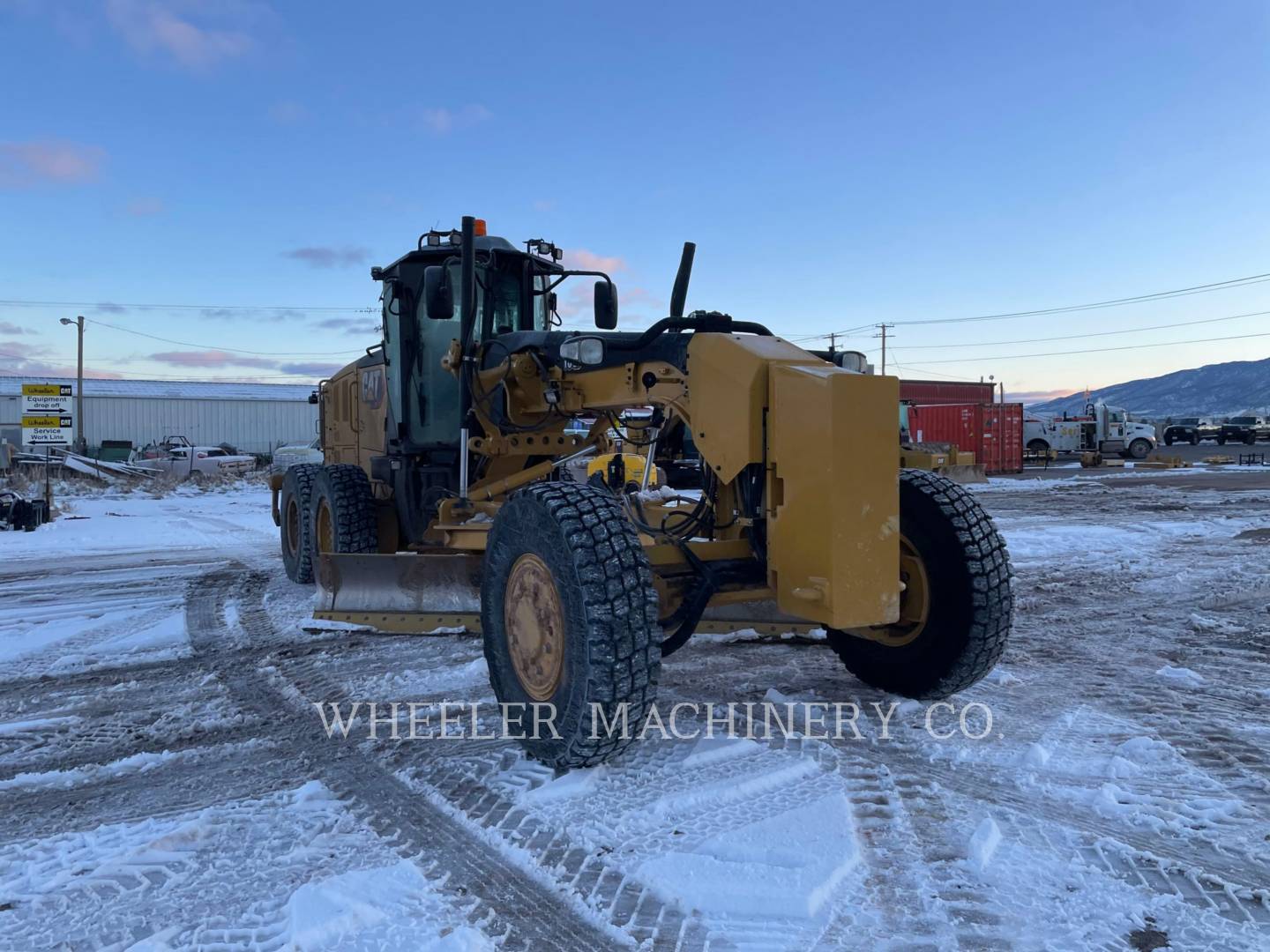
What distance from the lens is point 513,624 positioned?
366cm

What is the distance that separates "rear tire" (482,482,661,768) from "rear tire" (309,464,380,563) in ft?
10.7

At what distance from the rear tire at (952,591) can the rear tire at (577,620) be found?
1.47 meters

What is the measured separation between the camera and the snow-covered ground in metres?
2.36

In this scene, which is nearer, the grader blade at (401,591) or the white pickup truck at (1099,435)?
the grader blade at (401,591)

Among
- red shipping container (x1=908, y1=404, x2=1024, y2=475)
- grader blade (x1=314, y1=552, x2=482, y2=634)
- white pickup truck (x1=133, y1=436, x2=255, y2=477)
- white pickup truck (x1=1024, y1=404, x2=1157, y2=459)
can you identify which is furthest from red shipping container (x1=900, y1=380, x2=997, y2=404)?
grader blade (x1=314, y1=552, x2=482, y2=634)

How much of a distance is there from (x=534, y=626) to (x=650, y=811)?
0.88 metres

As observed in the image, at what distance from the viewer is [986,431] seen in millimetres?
29547

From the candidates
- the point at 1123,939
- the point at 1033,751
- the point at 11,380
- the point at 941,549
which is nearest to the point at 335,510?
the point at 941,549

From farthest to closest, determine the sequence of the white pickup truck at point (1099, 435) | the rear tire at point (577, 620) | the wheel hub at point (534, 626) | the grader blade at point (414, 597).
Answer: the white pickup truck at point (1099, 435)
the grader blade at point (414, 597)
the wheel hub at point (534, 626)
the rear tire at point (577, 620)

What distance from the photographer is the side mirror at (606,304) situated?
5582mm

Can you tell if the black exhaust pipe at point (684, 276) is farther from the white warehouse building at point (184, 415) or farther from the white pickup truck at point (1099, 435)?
the white warehouse building at point (184, 415)

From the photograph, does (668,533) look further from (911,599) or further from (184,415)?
(184,415)

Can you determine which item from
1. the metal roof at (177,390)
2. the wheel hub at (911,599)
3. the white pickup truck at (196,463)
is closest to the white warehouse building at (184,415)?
the metal roof at (177,390)

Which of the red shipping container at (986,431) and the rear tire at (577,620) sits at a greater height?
the red shipping container at (986,431)
